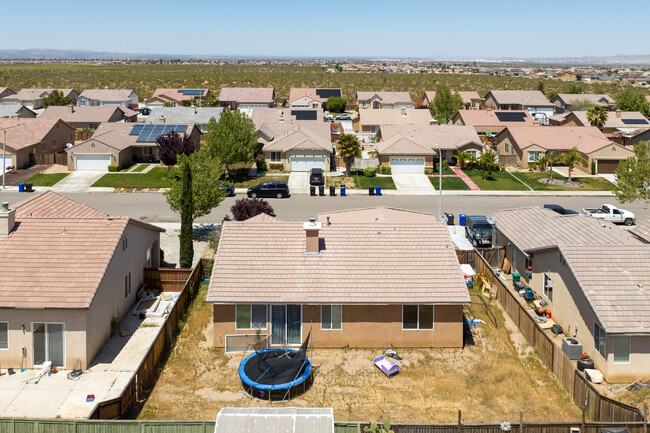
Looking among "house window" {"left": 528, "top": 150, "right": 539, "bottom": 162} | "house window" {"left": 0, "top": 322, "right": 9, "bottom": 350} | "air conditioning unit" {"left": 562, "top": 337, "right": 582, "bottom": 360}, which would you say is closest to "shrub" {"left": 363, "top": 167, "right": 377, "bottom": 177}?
"house window" {"left": 528, "top": 150, "right": 539, "bottom": 162}

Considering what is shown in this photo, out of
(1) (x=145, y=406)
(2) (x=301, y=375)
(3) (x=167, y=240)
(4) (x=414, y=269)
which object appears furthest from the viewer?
(3) (x=167, y=240)

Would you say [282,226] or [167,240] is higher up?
[282,226]

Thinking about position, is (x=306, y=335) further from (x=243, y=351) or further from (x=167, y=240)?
(x=167, y=240)

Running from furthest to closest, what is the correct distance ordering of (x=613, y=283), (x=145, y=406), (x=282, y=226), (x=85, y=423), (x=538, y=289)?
(x=538, y=289) < (x=282, y=226) < (x=613, y=283) < (x=145, y=406) < (x=85, y=423)

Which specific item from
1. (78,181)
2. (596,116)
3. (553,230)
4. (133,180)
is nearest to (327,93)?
(596,116)

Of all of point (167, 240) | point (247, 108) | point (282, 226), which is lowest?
point (167, 240)

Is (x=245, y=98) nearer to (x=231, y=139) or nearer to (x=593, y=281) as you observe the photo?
(x=231, y=139)

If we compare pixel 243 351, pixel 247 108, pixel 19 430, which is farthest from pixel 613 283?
pixel 247 108

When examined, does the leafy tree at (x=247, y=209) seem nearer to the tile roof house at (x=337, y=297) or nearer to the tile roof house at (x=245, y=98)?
the tile roof house at (x=337, y=297)

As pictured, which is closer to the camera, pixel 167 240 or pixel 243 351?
pixel 243 351
